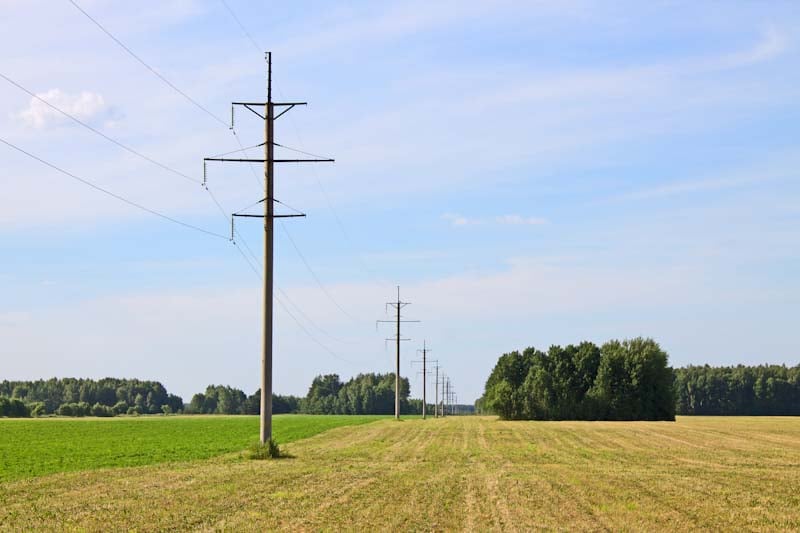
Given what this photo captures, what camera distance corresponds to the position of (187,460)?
40344 millimetres

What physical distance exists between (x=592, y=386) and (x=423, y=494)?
109 m

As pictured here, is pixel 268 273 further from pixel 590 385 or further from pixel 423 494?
pixel 590 385

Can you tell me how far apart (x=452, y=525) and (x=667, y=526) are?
4191 millimetres

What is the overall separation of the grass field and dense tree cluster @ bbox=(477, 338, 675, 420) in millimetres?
85501

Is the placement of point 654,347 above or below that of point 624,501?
above

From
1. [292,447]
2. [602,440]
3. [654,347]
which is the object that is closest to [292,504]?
[292,447]

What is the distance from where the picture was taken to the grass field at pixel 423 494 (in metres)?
19.5

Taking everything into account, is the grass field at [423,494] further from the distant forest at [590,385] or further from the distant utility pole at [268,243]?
the distant forest at [590,385]

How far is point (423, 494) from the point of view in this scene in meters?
24.9

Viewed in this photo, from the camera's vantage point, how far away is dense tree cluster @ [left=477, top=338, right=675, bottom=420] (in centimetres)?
12731

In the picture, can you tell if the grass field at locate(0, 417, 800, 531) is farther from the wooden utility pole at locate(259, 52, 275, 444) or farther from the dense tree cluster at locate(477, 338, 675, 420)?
the dense tree cluster at locate(477, 338, 675, 420)

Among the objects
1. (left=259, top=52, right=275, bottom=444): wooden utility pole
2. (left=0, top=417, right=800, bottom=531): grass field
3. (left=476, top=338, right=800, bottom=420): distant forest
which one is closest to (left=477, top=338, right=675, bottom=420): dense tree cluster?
(left=476, top=338, right=800, bottom=420): distant forest

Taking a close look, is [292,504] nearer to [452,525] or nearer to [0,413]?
[452,525]

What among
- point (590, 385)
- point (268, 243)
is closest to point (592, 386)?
point (590, 385)
